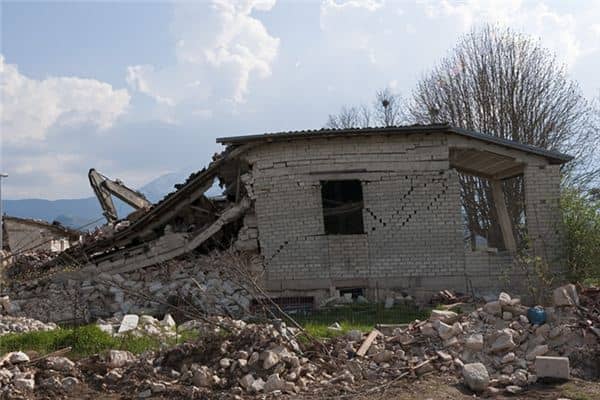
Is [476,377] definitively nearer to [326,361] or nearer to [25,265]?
[326,361]

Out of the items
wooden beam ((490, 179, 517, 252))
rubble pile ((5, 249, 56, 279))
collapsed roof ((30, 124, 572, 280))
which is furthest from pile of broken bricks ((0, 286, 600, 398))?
rubble pile ((5, 249, 56, 279))

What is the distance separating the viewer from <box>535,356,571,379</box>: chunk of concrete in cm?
661

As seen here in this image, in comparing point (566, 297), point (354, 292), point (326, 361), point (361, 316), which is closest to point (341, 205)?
point (354, 292)

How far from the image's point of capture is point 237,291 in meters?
12.7

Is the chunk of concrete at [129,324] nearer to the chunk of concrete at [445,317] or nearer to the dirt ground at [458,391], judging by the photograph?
the dirt ground at [458,391]

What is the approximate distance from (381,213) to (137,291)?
5500 millimetres

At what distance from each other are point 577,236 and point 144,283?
963 centimetres

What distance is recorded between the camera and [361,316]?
10867 mm

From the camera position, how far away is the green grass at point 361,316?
9.96 m

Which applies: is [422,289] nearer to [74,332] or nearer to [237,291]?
[237,291]

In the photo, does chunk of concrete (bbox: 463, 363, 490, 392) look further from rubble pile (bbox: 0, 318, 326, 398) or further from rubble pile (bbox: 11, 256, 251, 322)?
rubble pile (bbox: 11, 256, 251, 322)

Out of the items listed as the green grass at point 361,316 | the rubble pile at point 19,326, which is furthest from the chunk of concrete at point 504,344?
the rubble pile at point 19,326

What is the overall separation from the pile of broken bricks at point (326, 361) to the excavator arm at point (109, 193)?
45.4 ft

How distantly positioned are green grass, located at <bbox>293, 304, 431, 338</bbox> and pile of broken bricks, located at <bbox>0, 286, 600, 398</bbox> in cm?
167
